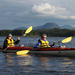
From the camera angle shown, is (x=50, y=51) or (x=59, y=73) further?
(x=50, y=51)

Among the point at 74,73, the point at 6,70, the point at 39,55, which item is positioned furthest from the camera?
the point at 39,55

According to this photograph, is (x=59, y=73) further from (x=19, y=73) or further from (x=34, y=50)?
(x=34, y=50)

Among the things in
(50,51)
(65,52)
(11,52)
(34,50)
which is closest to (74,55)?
(65,52)

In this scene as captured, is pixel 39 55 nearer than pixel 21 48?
Yes

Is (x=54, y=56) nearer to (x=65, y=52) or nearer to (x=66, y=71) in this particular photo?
(x=65, y=52)

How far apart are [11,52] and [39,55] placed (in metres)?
3.45

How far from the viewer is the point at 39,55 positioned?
17.9 m

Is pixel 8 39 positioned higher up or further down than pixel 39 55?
higher up

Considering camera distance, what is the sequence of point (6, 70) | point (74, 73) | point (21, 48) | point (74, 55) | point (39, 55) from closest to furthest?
1. point (74, 73)
2. point (6, 70)
3. point (74, 55)
4. point (39, 55)
5. point (21, 48)

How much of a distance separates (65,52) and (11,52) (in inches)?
226

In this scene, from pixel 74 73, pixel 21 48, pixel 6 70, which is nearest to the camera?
pixel 74 73

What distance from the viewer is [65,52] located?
16906 millimetres

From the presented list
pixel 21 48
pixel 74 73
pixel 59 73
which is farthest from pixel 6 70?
pixel 21 48

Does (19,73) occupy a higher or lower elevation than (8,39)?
lower
